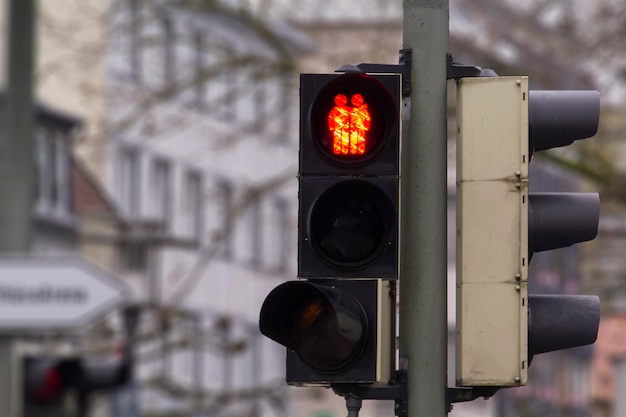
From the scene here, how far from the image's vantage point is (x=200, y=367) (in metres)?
44.4

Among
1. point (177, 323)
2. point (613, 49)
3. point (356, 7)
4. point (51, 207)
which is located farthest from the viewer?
point (51, 207)

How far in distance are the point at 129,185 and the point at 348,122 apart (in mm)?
35368

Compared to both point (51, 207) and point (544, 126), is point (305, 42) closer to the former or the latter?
point (51, 207)

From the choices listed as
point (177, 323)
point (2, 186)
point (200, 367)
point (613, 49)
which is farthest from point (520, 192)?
point (200, 367)

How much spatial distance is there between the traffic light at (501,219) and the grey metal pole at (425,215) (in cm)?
11

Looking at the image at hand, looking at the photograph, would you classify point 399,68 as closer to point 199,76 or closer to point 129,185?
point 199,76

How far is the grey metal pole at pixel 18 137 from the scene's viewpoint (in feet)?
33.1

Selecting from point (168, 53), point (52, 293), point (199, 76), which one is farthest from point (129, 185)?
point (52, 293)

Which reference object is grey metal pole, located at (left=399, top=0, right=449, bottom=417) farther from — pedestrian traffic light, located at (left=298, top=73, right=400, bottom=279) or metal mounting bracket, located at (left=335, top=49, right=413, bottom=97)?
pedestrian traffic light, located at (left=298, top=73, right=400, bottom=279)

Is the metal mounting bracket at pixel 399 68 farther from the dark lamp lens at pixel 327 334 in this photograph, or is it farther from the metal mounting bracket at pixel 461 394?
the metal mounting bracket at pixel 461 394

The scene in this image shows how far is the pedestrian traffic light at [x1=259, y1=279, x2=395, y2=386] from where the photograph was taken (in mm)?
6125

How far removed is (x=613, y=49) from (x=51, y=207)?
55.8 feet

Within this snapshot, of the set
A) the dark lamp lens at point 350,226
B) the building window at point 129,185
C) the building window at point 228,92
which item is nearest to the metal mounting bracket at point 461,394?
the dark lamp lens at point 350,226

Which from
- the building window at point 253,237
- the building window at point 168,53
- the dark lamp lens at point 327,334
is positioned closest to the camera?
the dark lamp lens at point 327,334
